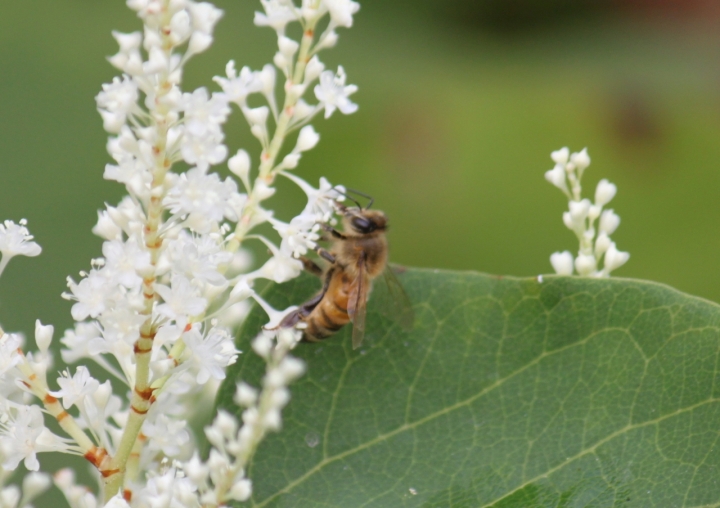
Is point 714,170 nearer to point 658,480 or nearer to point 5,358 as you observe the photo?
point 658,480

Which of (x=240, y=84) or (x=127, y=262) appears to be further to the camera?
(x=240, y=84)

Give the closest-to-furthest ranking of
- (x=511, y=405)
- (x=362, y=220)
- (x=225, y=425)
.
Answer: (x=225, y=425)
(x=511, y=405)
(x=362, y=220)

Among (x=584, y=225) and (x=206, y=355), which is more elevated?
(x=584, y=225)

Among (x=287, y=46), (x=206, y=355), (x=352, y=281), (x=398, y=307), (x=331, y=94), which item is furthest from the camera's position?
(x=352, y=281)

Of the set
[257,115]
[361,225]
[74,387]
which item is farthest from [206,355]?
[361,225]

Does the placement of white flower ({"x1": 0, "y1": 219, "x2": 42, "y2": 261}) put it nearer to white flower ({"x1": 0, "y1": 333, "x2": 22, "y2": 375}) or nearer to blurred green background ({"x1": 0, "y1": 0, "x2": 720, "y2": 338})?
white flower ({"x1": 0, "y1": 333, "x2": 22, "y2": 375})

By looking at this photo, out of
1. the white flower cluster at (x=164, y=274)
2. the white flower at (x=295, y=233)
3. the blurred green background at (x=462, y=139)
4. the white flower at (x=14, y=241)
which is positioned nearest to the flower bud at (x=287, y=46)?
the white flower cluster at (x=164, y=274)

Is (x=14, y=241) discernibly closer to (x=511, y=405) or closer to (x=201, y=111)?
(x=201, y=111)
